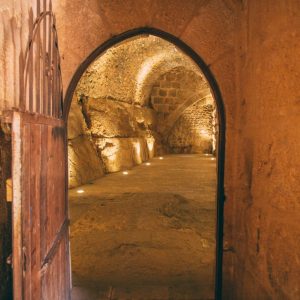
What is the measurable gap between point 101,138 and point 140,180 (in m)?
1.82

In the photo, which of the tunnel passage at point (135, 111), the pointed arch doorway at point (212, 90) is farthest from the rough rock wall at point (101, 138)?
the pointed arch doorway at point (212, 90)

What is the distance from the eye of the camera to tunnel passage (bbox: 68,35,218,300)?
2873 mm

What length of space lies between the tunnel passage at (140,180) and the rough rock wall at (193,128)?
0.05 metres

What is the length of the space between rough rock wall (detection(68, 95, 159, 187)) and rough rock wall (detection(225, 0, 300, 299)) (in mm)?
4873

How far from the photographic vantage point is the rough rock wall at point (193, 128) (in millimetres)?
14305

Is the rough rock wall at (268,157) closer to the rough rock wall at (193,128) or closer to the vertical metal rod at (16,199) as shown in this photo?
the vertical metal rod at (16,199)

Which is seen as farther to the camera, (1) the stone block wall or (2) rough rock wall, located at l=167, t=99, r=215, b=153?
(2) rough rock wall, located at l=167, t=99, r=215, b=153

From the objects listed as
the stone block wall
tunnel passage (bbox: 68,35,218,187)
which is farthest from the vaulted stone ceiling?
the stone block wall

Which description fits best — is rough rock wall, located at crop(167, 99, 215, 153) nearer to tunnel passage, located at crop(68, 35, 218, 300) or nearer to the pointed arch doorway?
tunnel passage, located at crop(68, 35, 218, 300)

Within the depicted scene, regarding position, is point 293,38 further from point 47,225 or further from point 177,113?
point 177,113

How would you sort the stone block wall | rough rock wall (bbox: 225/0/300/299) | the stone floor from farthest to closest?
the stone block wall → the stone floor → rough rock wall (bbox: 225/0/300/299)

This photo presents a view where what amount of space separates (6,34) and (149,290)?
7.50 ft

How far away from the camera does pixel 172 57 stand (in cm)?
1072

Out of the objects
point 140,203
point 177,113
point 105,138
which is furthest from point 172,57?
point 140,203
